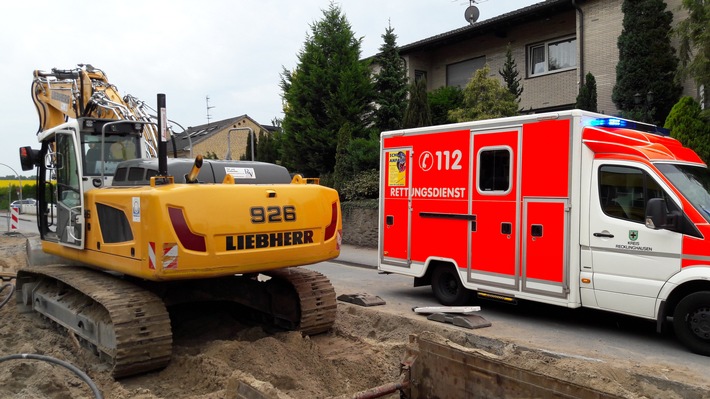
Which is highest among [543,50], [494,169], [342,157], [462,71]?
[543,50]

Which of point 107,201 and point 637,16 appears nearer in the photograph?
point 107,201

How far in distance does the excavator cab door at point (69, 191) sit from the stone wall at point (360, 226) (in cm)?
1201

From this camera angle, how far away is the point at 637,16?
636 inches

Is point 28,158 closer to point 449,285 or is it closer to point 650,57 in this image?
point 449,285

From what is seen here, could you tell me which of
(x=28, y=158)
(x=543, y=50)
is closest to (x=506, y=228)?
(x=28, y=158)

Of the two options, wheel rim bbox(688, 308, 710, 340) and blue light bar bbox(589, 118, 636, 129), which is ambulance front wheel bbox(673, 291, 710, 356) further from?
blue light bar bbox(589, 118, 636, 129)

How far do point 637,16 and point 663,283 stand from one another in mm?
11993

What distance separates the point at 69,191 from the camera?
22.3 ft

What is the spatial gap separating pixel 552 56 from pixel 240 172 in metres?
16.9

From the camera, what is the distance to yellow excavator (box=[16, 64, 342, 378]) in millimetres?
5293

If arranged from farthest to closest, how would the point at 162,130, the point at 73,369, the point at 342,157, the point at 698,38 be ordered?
the point at 342,157
the point at 698,38
the point at 162,130
the point at 73,369

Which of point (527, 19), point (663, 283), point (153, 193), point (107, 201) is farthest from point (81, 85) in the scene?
point (527, 19)

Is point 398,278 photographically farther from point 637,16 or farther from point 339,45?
point 339,45

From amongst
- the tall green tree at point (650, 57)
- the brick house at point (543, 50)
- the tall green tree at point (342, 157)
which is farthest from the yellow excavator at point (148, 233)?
the brick house at point (543, 50)
